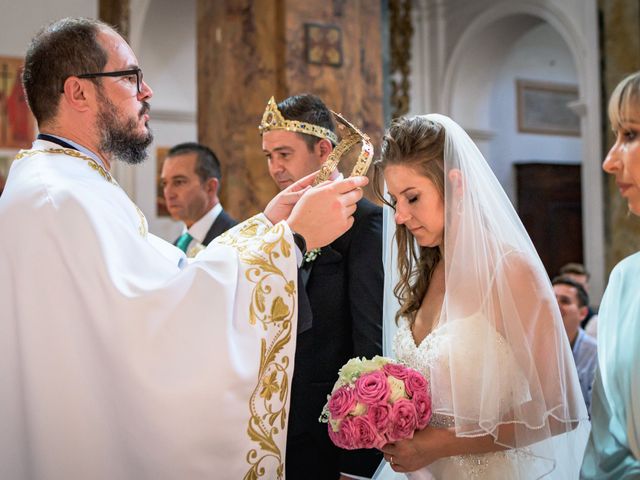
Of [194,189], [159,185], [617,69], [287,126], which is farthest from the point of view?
[159,185]

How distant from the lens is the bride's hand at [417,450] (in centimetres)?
244

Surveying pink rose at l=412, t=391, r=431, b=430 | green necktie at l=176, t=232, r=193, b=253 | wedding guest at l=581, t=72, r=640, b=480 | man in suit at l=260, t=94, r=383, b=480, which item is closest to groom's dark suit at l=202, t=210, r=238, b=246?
green necktie at l=176, t=232, r=193, b=253

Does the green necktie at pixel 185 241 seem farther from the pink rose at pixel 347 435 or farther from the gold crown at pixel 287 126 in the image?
the pink rose at pixel 347 435

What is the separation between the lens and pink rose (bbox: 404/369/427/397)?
2406 mm

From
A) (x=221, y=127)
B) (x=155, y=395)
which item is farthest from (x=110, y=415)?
(x=221, y=127)

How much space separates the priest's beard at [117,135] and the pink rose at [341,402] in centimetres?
106

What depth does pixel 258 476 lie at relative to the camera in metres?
2.32

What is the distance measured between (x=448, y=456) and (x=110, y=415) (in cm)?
103

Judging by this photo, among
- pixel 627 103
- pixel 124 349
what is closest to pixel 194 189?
pixel 124 349

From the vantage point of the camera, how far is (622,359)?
7.63 ft

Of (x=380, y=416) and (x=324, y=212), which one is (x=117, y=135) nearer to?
(x=324, y=212)

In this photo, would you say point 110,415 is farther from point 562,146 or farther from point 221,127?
point 562,146

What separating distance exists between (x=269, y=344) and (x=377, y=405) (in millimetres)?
359

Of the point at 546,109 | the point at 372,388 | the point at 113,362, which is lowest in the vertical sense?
the point at 372,388
